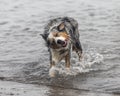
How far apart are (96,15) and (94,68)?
19.0ft

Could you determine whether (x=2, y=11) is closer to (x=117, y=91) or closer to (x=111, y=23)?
(x=111, y=23)

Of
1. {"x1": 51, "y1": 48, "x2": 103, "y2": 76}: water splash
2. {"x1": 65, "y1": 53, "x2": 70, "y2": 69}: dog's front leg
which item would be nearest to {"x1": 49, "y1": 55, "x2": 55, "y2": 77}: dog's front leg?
{"x1": 51, "y1": 48, "x2": 103, "y2": 76}: water splash

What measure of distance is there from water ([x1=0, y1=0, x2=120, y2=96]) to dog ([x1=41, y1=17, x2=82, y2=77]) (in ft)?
1.56

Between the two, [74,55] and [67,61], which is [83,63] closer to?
[74,55]

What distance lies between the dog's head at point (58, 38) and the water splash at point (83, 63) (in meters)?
0.85

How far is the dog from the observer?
7492 millimetres

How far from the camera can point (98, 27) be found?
12.4 meters

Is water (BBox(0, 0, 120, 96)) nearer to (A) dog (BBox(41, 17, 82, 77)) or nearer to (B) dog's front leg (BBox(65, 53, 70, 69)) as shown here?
(B) dog's front leg (BBox(65, 53, 70, 69))

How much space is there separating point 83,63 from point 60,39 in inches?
77.2

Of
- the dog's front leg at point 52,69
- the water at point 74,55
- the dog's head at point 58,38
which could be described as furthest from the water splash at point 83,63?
the dog's head at point 58,38

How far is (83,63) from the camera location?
9211mm

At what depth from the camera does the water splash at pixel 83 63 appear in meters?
8.48

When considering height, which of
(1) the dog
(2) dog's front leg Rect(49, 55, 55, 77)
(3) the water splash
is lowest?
(3) the water splash

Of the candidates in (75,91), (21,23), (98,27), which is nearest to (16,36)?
(21,23)
